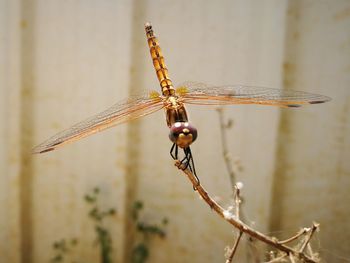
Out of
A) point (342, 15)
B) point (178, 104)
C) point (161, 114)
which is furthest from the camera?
point (161, 114)

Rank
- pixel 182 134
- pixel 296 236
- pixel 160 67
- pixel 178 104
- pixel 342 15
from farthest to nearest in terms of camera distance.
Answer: pixel 342 15
pixel 160 67
pixel 178 104
pixel 182 134
pixel 296 236

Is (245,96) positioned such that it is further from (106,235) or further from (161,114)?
(106,235)

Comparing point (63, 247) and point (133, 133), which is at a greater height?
point (133, 133)

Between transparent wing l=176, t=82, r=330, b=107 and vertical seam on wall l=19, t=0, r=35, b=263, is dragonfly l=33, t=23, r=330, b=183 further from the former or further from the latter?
vertical seam on wall l=19, t=0, r=35, b=263

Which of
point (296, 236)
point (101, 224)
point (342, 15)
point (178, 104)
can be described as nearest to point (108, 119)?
point (178, 104)

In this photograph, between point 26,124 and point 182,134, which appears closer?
point 182,134

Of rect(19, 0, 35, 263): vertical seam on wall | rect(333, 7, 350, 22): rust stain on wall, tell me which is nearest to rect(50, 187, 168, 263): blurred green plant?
rect(19, 0, 35, 263): vertical seam on wall

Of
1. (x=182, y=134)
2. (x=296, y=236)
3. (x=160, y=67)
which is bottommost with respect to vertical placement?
(x=296, y=236)
